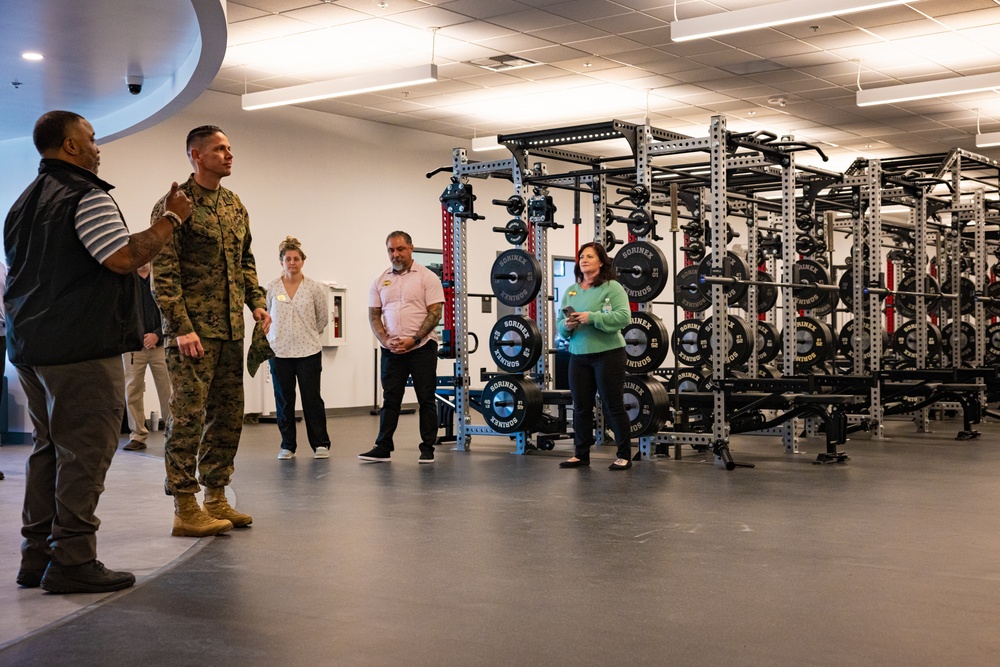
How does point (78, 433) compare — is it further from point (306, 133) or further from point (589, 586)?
point (306, 133)

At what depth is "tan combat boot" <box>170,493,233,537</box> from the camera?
4.46m

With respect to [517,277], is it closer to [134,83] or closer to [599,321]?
[599,321]

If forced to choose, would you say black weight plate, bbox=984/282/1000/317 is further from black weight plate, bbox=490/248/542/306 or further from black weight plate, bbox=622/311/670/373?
black weight plate, bbox=490/248/542/306

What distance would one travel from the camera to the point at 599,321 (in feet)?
21.8

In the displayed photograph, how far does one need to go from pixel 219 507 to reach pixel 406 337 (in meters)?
2.85

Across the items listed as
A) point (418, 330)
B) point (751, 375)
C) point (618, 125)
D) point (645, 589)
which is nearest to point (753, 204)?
point (751, 375)

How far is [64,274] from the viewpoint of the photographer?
344cm

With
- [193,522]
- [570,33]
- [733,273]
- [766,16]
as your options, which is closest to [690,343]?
[733,273]

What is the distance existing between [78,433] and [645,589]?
1.88m

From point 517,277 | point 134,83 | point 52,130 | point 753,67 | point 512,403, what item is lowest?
point 512,403

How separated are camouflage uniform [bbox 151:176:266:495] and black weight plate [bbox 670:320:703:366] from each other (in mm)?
5081

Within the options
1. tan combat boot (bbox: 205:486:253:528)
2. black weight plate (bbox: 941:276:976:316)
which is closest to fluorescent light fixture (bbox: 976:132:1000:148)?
black weight plate (bbox: 941:276:976:316)

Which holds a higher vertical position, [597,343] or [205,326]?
[205,326]

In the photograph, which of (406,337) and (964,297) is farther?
(964,297)
